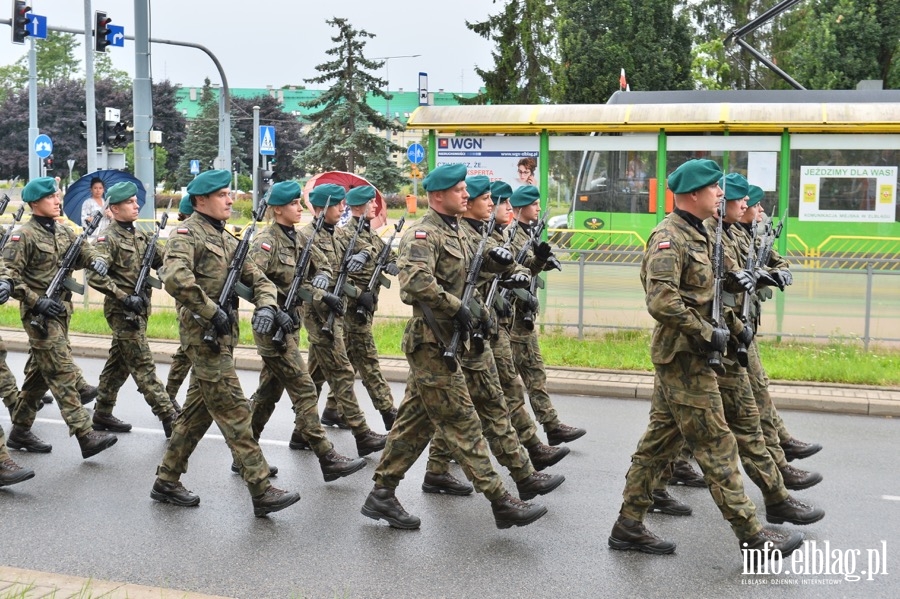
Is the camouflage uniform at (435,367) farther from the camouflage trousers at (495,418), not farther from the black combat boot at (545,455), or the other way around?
the black combat boot at (545,455)

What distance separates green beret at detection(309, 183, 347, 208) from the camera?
8.60 m

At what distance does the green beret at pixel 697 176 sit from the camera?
5812 millimetres

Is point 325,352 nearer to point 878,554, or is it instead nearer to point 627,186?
point 878,554

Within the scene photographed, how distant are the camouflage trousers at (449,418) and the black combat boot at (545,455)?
4.51 feet

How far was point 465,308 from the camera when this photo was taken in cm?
616

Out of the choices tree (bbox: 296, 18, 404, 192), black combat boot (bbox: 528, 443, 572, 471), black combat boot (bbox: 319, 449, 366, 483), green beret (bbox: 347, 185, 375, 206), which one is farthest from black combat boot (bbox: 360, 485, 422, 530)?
tree (bbox: 296, 18, 404, 192)

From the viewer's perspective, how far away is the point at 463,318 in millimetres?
6164

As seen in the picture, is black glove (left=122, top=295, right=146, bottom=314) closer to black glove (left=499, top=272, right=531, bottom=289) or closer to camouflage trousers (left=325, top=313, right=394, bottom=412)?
camouflage trousers (left=325, top=313, right=394, bottom=412)

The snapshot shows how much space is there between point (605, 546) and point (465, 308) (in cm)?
150

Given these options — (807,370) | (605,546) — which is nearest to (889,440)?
(807,370)

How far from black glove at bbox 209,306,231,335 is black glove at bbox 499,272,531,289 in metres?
1.70

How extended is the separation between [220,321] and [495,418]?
5.55 ft

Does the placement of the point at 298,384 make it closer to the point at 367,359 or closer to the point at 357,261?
the point at 357,261

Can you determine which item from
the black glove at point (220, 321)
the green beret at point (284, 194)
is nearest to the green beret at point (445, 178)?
the black glove at point (220, 321)
